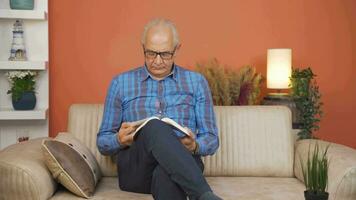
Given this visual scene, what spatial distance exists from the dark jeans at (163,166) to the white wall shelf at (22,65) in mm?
1275

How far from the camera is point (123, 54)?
3.52m

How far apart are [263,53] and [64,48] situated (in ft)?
4.44

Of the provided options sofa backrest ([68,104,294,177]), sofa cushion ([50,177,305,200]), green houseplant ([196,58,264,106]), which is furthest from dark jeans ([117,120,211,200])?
green houseplant ([196,58,264,106])

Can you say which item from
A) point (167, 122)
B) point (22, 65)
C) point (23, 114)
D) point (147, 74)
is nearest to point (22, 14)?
point (22, 65)

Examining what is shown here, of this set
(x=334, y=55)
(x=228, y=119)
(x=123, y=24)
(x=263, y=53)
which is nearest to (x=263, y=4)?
(x=263, y=53)

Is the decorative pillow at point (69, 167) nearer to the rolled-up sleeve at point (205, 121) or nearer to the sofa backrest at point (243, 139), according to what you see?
the sofa backrest at point (243, 139)

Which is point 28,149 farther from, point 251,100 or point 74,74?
point 251,100

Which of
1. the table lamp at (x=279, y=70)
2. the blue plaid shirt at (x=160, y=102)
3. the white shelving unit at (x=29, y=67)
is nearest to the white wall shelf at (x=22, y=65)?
the white shelving unit at (x=29, y=67)

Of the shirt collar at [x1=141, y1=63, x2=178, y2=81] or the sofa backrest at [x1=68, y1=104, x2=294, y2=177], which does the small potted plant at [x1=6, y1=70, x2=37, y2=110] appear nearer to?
the sofa backrest at [x1=68, y1=104, x2=294, y2=177]

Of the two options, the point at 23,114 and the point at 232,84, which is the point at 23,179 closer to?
the point at 23,114

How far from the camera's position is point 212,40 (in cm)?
359

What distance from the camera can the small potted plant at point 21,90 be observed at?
3.25 metres

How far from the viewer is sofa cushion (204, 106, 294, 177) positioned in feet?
8.67

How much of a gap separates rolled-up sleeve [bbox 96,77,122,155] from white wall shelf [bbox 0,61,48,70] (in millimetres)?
921
